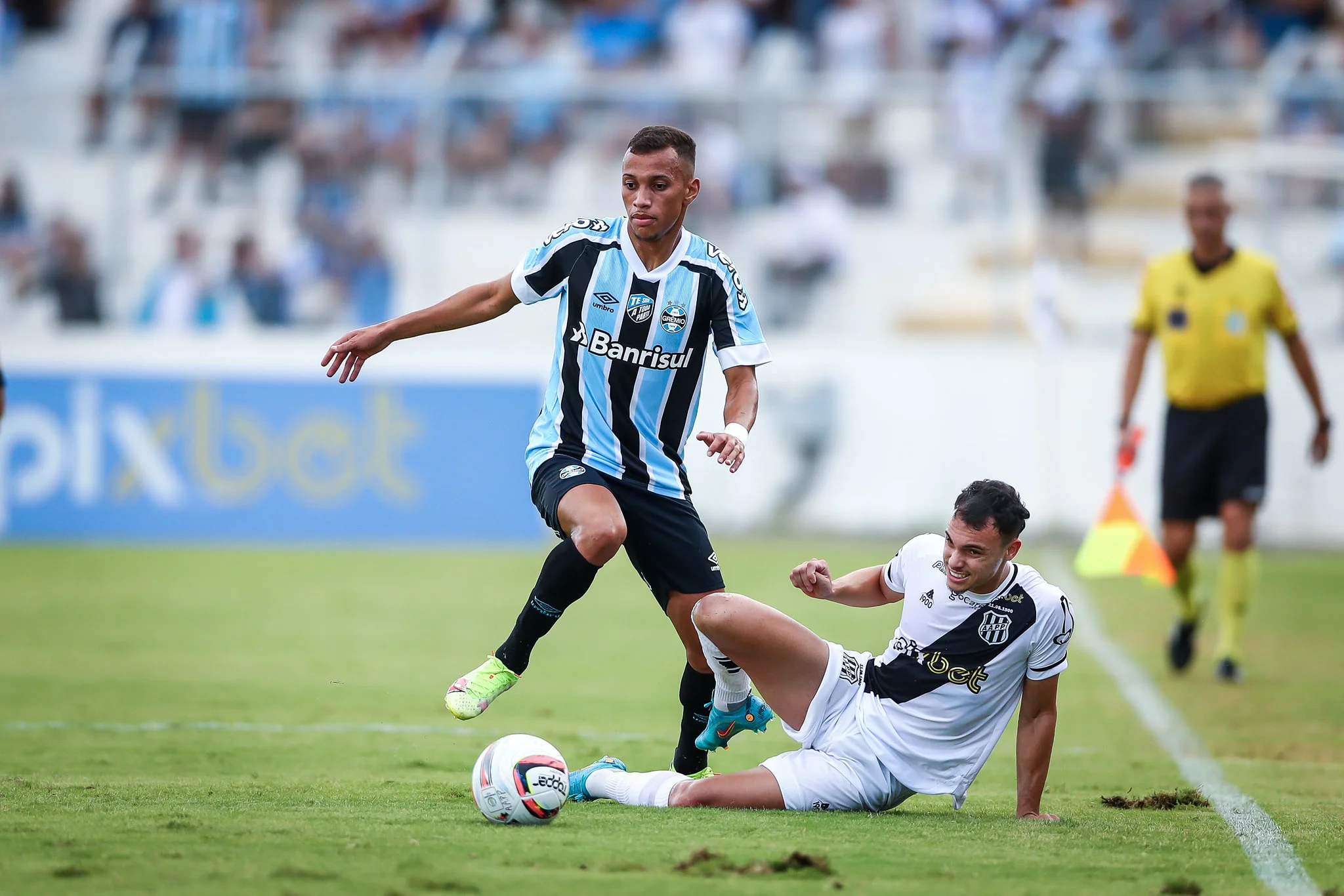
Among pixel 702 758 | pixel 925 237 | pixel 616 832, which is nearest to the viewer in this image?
pixel 616 832

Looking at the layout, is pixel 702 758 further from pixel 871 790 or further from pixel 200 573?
pixel 200 573

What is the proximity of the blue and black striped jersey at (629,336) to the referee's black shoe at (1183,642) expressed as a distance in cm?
459

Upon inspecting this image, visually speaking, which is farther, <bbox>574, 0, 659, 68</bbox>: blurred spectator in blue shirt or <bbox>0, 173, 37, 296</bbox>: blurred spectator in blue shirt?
<bbox>574, 0, 659, 68</bbox>: blurred spectator in blue shirt

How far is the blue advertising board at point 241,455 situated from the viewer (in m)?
15.7

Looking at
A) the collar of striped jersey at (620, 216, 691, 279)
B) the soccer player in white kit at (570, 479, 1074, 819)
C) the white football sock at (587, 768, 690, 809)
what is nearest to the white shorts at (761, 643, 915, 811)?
the soccer player in white kit at (570, 479, 1074, 819)

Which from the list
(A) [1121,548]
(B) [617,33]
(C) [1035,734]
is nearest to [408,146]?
(B) [617,33]

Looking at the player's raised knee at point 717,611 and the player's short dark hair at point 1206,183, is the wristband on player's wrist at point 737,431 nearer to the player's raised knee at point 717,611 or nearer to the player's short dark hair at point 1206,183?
the player's raised knee at point 717,611

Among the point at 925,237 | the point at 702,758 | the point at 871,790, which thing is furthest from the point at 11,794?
the point at 925,237

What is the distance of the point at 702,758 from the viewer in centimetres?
616

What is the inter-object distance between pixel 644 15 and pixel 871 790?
16.2 metres

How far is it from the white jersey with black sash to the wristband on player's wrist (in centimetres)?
69

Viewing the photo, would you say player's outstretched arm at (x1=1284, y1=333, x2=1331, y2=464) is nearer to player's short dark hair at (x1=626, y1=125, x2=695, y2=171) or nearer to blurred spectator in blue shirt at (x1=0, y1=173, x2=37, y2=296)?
player's short dark hair at (x1=626, y1=125, x2=695, y2=171)

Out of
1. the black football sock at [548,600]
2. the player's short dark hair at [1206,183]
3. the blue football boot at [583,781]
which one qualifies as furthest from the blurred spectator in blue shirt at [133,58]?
the blue football boot at [583,781]

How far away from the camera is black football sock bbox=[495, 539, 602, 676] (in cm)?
566
